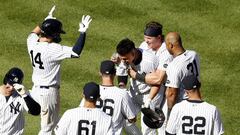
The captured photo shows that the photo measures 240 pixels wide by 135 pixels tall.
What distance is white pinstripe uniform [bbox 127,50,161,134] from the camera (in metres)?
13.0

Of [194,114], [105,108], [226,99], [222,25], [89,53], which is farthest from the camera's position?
[222,25]

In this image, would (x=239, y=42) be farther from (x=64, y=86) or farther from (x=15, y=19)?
(x=15, y=19)


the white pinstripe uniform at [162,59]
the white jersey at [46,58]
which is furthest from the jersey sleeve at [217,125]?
the white jersey at [46,58]

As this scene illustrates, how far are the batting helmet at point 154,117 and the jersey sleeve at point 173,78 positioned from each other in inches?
20.5

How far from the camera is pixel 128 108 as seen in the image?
11750 millimetres

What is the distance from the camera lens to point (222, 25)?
19.5 metres

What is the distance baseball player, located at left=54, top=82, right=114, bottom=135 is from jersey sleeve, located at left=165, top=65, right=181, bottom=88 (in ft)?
8.33

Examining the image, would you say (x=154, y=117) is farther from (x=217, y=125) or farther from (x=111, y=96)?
(x=217, y=125)

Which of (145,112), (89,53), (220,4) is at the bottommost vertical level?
(145,112)

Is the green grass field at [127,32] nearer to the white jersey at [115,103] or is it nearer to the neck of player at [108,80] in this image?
the white jersey at [115,103]

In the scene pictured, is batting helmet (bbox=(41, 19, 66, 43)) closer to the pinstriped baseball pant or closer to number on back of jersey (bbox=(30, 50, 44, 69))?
number on back of jersey (bbox=(30, 50, 44, 69))

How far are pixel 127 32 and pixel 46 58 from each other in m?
6.01

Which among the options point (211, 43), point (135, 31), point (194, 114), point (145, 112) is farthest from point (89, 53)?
point (194, 114)

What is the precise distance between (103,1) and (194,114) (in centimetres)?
1009
